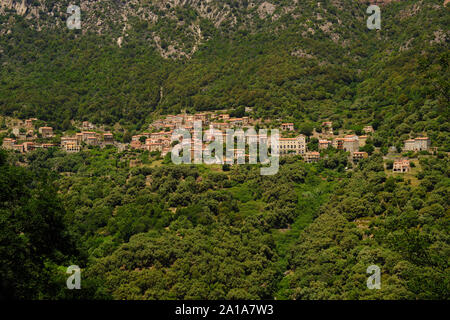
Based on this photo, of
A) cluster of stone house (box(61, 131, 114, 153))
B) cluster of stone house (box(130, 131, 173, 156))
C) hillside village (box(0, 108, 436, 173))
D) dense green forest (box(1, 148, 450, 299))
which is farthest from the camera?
cluster of stone house (box(61, 131, 114, 153))

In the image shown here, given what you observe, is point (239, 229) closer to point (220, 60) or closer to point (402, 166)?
point (402, 166)

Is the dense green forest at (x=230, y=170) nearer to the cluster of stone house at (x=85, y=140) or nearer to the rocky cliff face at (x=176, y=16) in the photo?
the rocky cliff face at (x=176, y=16)

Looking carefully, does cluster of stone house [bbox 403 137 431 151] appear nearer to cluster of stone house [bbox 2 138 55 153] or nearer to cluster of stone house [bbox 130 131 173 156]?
cluster of stone house [bbox 130 131 173 156]

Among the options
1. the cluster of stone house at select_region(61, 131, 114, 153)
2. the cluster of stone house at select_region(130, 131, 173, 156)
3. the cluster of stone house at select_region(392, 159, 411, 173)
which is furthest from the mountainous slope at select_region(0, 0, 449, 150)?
the cluster of stone house at select_region(130, 131, 173, 156)

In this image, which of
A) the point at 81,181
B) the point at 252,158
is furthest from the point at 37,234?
the point at 252,158

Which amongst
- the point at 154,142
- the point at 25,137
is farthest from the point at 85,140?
the point at 154,142
